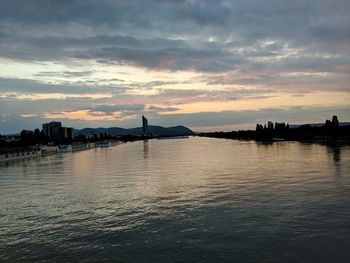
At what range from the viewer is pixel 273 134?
646 ft

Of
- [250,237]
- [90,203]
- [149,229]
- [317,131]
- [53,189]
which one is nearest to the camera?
[250,237]

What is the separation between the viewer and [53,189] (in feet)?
98.8

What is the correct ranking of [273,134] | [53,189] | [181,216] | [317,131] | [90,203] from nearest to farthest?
1. [181,216]
2. [90,203]
3. [53,189]
4. [317,131]
5. [273,134]

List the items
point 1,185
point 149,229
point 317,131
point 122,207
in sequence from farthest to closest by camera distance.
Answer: point 317,131 < point 1,185 < point 122,207 < point 149,229

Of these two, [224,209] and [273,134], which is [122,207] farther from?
[273,134]

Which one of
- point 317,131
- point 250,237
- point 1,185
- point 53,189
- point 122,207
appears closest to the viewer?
point 250,237

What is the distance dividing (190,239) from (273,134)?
18869 centimetres

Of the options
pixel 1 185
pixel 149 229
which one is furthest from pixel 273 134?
pixel 149 229

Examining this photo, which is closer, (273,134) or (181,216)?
(181,216)

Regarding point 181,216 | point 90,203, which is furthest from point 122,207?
point 181,216

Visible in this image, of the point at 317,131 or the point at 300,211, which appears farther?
the point at 317,131

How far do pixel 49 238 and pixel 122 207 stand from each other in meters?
6.11

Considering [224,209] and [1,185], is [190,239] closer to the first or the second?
[224,209]

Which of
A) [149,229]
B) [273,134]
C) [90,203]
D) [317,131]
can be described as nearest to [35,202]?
[90,203]
